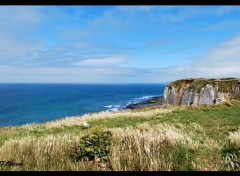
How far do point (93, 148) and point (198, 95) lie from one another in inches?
2058

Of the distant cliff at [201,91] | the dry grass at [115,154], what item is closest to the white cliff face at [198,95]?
the distant cliff at [201,91]

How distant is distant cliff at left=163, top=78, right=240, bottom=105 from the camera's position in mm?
50969

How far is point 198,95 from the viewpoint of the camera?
56.3 m

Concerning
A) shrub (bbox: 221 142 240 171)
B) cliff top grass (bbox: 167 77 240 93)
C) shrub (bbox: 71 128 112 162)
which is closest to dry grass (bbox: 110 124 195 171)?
shrub (bbox: 71 128 112 162)

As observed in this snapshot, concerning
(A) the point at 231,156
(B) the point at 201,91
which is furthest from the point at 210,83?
(A) the point at 231,156

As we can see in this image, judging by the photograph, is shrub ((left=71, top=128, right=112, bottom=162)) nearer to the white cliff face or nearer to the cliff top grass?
the white cliff face

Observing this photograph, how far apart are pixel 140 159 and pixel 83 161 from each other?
A: 1.36 meters

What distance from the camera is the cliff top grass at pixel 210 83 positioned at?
5128 cm

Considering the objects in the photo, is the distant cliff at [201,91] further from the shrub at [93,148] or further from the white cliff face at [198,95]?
the shrub at [93,148]

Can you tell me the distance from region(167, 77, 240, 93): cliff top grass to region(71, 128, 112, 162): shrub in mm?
47676

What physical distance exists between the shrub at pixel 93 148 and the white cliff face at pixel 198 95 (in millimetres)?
46895
